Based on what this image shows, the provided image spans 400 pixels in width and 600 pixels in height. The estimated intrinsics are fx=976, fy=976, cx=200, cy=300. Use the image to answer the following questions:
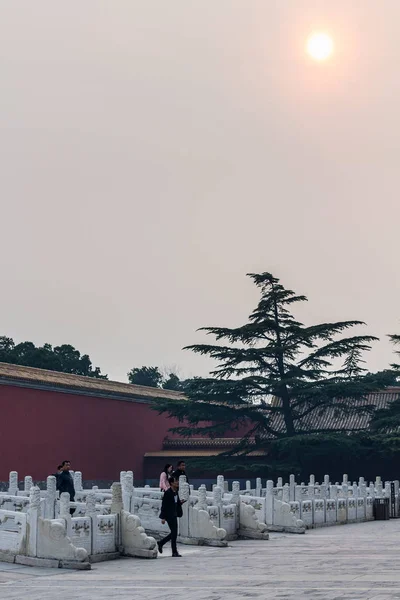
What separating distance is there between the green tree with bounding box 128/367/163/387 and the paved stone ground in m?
71.0

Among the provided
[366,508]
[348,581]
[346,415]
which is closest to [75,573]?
[348,581]

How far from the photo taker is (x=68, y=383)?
3500cm

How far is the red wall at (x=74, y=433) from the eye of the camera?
31.7 m

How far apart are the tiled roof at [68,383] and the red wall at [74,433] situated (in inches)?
9.5

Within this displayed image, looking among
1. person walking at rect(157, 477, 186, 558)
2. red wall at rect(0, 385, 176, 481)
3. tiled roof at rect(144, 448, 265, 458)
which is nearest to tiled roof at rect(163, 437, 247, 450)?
tiled roof at rect(144, 448, 265, 458)

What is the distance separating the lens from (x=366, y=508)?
89.7 ft

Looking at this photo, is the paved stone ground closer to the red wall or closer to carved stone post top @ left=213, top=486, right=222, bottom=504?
carved stone post top @ left=213, top=486, right=222, bottom=504

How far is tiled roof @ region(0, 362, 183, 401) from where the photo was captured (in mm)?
32250

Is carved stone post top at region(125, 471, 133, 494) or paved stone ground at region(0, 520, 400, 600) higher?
carved stone post top at region(125, 471, 133, 494)

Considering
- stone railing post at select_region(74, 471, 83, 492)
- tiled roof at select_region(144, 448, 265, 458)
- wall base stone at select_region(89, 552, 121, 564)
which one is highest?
tiled roof at select_region(144, 448, 265, 458)

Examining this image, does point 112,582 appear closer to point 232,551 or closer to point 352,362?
point 232,551

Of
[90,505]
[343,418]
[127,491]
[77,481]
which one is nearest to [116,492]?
[90,505]

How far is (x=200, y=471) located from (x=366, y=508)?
11.6 meters

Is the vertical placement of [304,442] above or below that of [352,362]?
below
